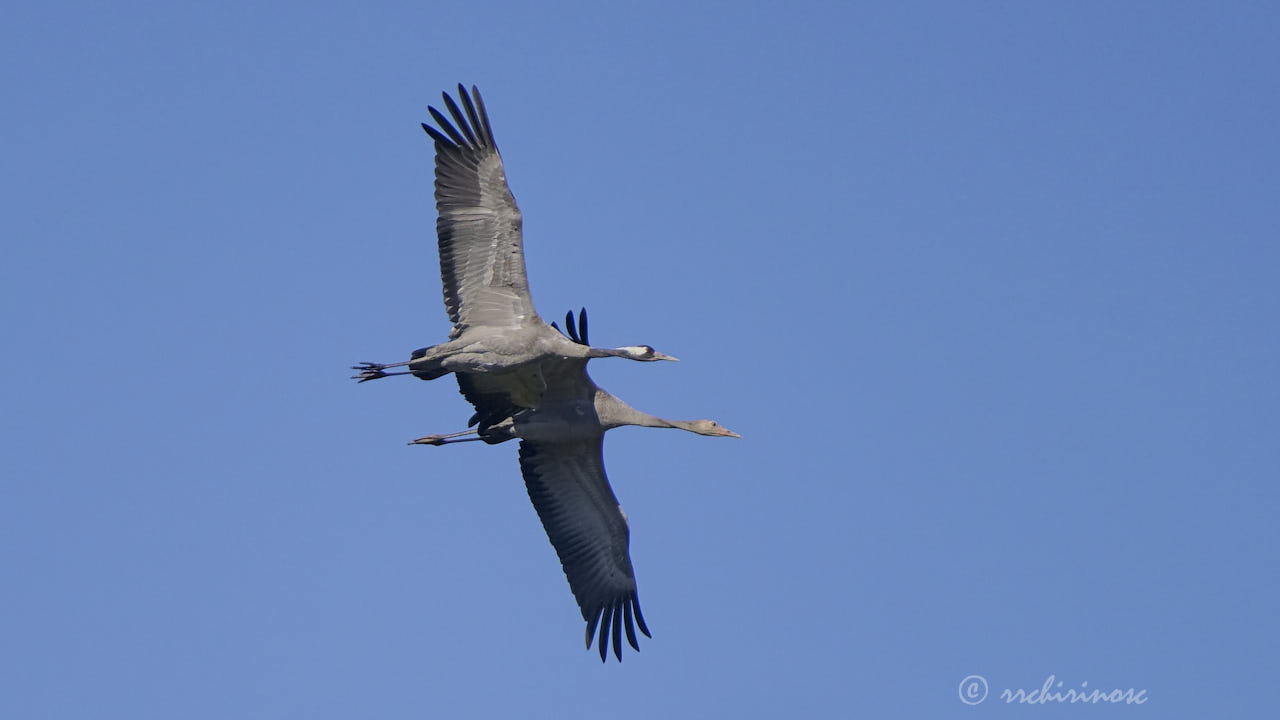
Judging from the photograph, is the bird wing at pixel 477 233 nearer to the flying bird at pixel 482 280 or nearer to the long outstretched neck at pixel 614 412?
the flying bird at pixel 482 280

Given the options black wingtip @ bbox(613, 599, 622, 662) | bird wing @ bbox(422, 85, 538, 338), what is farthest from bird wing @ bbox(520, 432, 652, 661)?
bird wing @ bbox(422, 85, 538, 338)

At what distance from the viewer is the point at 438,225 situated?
61.4 feet

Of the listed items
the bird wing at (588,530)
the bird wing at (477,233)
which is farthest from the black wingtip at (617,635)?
the bird wing at (477,233)

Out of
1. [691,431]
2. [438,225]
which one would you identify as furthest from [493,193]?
[691,431]

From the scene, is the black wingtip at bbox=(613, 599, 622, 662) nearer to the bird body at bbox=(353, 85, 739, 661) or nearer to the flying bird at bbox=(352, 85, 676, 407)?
the bird body at bbox=(353, 85, 739, 661)

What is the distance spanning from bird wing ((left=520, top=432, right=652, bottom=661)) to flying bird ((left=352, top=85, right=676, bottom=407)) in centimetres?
110

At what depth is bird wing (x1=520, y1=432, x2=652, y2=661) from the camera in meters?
19.5

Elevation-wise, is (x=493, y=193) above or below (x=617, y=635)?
above

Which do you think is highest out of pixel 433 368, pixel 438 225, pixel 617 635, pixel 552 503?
pixel 438 225

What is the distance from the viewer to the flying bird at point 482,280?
18.3m

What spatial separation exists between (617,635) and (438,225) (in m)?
5.01

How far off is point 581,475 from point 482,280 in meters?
2.53

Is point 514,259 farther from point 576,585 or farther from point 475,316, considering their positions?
point 576,585

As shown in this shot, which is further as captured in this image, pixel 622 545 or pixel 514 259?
pixel 622 545
